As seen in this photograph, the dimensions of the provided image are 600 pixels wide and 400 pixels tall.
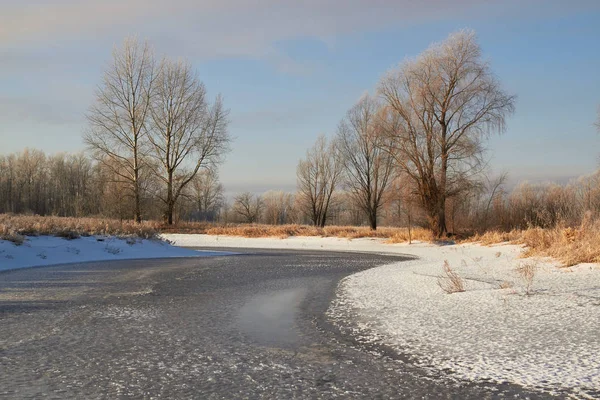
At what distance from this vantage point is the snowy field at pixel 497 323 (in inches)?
144

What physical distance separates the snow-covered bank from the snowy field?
856 cm

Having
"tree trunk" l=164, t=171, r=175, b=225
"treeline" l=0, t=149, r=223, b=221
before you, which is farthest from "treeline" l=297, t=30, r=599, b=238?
"treeline" l=0, t=149, r=223, b=221

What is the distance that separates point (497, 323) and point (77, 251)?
1287cm

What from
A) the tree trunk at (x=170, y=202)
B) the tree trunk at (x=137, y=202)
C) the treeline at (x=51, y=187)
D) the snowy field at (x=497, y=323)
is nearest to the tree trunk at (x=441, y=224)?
the snowy field at (x=497, y=323)

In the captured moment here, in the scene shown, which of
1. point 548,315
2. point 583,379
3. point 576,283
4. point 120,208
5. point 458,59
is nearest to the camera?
point 583,379

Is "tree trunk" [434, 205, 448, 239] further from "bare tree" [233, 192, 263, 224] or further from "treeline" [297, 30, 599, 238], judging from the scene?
"bare tree" [233, 192, 263, 224]

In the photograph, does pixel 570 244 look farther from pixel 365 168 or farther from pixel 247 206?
pixel 247 206

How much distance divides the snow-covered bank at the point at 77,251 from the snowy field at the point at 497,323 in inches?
337

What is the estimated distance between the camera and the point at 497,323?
16.5ft

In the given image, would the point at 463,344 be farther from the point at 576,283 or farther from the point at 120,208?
the point at 120,208

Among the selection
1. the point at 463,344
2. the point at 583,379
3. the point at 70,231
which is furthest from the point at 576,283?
the point at 70,231

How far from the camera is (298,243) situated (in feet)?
91.0

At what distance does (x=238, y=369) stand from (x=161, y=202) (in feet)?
113

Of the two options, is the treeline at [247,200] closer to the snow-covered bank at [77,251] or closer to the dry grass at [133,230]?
the dry grass at [133,230]
